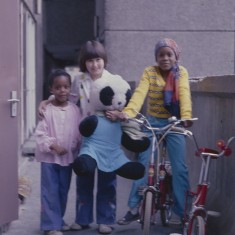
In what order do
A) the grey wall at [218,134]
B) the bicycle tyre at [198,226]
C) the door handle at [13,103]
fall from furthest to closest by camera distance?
the door handle at [13,103]
the grey wall at [218,134]
the bicycle tyre at [198,226]

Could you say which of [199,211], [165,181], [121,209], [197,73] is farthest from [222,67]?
[199,211]

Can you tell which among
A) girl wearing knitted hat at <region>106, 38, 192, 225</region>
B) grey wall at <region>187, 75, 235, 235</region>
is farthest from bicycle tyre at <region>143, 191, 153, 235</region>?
grey wall at <region>187, 75, 235, 235</region>

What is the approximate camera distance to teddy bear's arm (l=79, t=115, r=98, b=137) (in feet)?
17.5

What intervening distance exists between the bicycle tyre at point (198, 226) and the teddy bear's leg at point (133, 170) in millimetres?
693

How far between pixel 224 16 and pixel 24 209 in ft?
18.5

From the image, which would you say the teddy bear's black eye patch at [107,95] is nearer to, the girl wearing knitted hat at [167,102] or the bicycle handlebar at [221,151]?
the girl wearing knitted hat at [167,102]

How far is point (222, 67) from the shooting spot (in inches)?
434

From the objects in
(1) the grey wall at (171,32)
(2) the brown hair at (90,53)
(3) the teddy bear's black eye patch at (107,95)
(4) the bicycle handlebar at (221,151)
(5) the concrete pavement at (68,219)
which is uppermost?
(1) the grey wall at (171,32)

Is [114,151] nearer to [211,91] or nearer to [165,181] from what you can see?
[165,181]

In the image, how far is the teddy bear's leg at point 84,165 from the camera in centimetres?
523

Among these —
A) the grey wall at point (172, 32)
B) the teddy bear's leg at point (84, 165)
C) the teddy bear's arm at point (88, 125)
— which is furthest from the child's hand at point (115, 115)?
the grey wall at point (172, 32)

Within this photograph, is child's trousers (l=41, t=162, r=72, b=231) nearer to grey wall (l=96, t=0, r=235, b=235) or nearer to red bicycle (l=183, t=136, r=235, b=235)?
red bicycle (l=183, t=136, r=235, b=235)

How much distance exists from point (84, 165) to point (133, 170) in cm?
42

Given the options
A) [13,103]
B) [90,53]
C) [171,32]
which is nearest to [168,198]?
[90,53]
